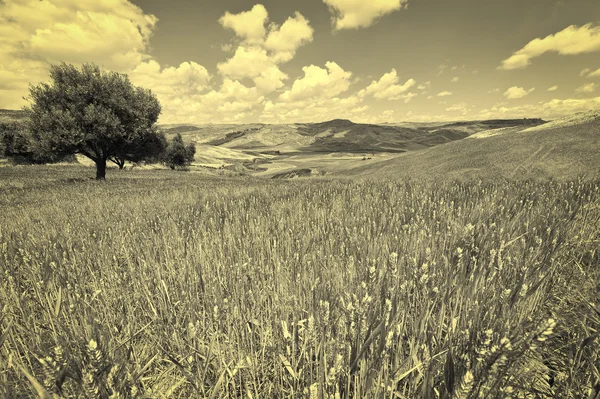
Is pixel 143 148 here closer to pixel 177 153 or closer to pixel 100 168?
pixel 100 168

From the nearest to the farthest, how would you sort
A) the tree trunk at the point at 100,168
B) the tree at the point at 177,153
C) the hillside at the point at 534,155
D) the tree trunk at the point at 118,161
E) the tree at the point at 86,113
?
the hillside at the point at 534,155 < the tree at the point at 86,113 < the tree trunk at the point at 100,168 < the tree trunk at the point at 118,161 < the tree at the point at 177,153

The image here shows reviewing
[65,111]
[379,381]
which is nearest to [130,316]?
[379,381]

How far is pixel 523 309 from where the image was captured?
1769mm

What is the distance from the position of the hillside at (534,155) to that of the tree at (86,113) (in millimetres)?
22264

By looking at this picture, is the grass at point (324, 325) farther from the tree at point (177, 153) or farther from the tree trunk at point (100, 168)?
the tree at point (177, 153)

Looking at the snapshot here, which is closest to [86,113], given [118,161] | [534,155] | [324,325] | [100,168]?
[100,168]

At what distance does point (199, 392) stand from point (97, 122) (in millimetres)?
24273

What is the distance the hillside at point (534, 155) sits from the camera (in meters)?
13.0

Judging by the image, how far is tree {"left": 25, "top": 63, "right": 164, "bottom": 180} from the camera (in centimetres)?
1877

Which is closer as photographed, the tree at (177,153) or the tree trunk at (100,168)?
the tree trunk at (100,168)

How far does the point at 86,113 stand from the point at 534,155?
30565 millimetres

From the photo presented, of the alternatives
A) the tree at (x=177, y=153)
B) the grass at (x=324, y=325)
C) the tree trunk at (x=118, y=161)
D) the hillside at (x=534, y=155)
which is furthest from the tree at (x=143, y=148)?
the tree at (x=177, y=153)

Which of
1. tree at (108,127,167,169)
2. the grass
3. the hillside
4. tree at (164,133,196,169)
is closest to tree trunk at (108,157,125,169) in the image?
tree at (108,127,167,169)

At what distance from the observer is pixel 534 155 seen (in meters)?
15.4
